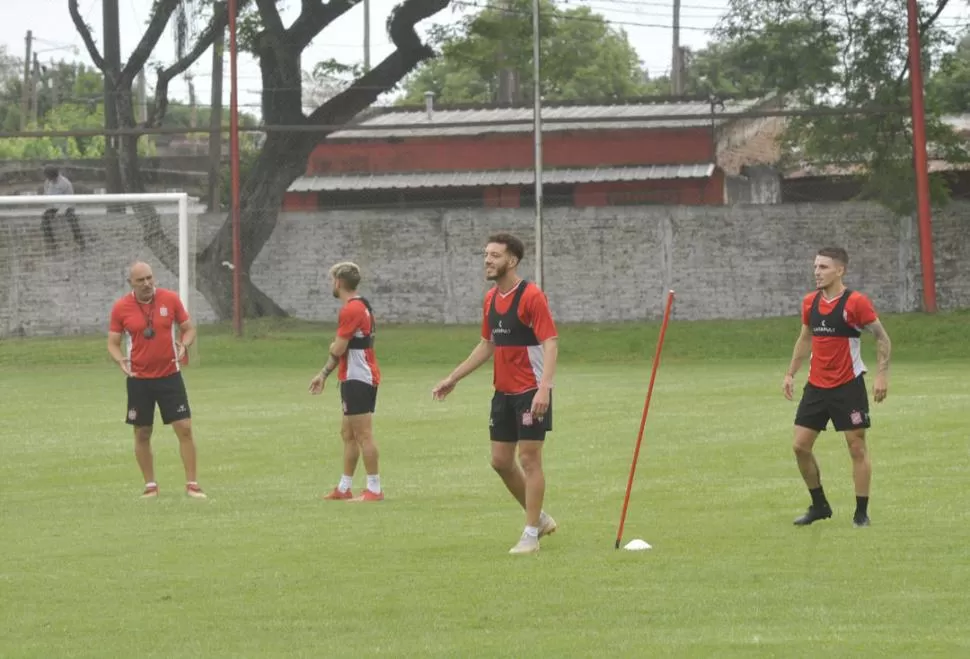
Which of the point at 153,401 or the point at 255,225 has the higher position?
the point at 255,225

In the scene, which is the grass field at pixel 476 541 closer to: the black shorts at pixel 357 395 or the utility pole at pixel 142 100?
the black shorts at pixel 357 395

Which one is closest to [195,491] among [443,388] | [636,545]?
[443,388]

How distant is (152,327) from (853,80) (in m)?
24.2

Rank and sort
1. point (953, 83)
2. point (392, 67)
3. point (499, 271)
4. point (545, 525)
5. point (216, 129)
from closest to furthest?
1. point (499, 271)
2. point (545, 525)
3. point (216, 129)
4. point (953, 83)
5. point (392, 67)

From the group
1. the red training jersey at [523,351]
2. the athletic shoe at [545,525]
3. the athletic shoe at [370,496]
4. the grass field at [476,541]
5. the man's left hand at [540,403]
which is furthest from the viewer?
the athletic shoe at [370,496]

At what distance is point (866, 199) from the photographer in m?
37.2

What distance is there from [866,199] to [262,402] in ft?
54.4

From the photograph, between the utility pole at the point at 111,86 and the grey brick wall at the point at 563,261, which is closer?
the grey brick wall at the point at 563,261

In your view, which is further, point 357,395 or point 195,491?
point 195,491

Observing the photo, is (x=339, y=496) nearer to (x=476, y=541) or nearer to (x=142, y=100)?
(x=476, y=541)

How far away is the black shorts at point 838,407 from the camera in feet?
40.3

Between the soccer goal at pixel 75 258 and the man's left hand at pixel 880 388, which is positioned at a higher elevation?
the soccer goal at pixel 75 258

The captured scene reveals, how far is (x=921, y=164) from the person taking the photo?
35.8m

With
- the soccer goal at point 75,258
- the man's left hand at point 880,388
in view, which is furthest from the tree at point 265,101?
the man's left hand at point 880,388
